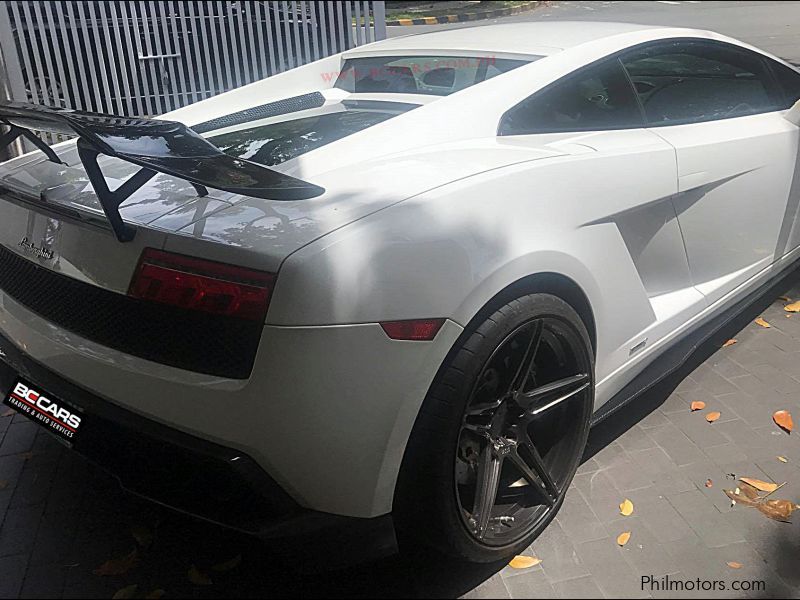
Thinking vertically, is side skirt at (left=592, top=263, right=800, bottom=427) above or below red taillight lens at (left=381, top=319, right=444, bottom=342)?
below

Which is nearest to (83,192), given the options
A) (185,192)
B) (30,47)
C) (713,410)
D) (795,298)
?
(185,192)

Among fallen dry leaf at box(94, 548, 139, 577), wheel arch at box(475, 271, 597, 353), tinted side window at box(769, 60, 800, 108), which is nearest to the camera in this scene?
wheel arch at box(475, 271, 597, 353)

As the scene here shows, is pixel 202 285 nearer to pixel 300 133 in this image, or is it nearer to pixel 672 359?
pixel 300 133

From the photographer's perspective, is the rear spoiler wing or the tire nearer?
the rear spoiler wing

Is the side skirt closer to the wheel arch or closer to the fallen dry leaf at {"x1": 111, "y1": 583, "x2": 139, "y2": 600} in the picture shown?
the wheel arch

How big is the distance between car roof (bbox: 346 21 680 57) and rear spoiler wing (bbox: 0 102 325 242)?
4.31 ft

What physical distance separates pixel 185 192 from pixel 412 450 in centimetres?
93

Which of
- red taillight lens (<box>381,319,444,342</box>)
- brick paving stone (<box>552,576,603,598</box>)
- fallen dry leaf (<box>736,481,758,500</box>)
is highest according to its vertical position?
red taillight lens (<box>381,319,444,342</box>)

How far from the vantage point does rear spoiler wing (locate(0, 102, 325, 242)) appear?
65.2 inches

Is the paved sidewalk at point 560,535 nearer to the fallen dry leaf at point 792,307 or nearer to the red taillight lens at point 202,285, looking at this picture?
the red taillight lens at point 202,285

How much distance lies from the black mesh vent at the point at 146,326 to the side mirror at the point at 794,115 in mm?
2790

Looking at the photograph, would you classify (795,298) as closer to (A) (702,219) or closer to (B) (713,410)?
(B) (713,410)

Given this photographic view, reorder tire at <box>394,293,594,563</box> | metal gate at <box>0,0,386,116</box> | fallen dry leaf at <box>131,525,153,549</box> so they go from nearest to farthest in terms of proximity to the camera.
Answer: tire at <box>394,293,594,563</box> < fallen dry leaf at <box>131,525,153,549</box> < metal gate at <box>0,0,386,116</box>

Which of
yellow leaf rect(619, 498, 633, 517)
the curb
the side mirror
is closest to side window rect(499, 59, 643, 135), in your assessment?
the side mirror
